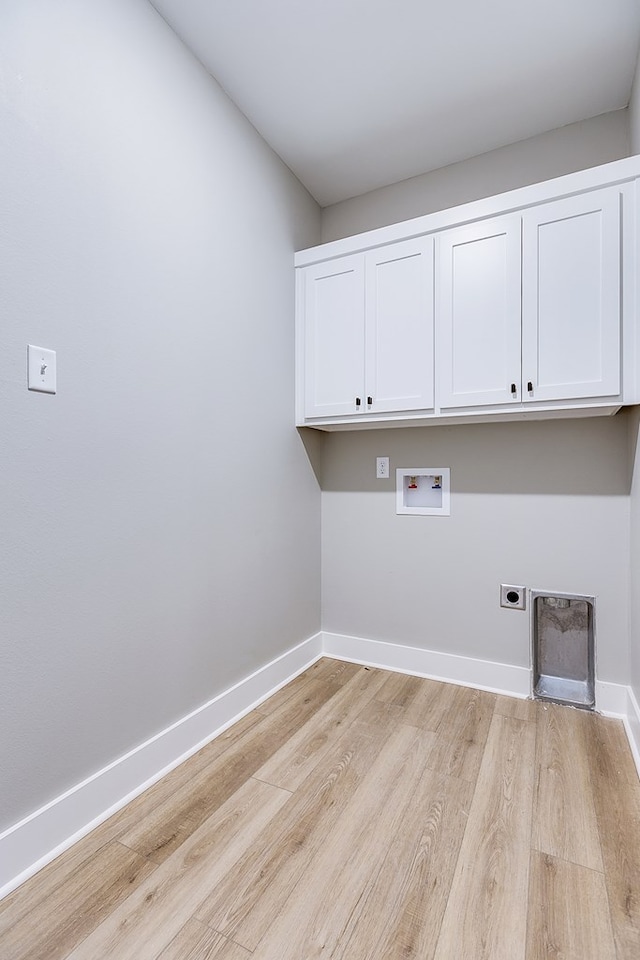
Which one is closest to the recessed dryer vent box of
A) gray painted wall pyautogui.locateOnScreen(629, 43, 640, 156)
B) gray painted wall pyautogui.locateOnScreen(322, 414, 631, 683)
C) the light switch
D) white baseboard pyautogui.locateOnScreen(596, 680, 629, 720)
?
gray painted wall pyautogui.locateOnScreen(322, 414, 631, 683)

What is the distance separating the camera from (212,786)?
1.58 m

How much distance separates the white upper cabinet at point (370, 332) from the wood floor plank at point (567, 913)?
1.67 meters

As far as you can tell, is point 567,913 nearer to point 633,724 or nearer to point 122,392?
point 633,724

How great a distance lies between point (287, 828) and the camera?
140cm

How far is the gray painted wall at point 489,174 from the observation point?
2.08 meters

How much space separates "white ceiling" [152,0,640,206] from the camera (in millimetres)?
1631

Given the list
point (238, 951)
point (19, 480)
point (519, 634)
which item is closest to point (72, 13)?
point (19, 480)

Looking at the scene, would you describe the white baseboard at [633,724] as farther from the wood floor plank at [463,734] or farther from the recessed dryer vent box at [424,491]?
the recessed dryer vent box at [424,491]

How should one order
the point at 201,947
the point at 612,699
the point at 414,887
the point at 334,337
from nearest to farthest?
the point at 201,947
the point at 414,887
the point at 612,699
the point at 334,337

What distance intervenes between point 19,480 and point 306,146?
6.87ft

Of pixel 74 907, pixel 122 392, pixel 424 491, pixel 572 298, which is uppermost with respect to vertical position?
pixel 572 298

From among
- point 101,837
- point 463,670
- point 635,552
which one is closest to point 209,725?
point 101,837

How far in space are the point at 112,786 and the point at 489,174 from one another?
9.95 feet

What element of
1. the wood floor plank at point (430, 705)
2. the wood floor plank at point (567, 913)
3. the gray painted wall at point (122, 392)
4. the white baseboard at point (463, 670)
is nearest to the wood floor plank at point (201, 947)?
the gray painted wall at point (122, 392)
